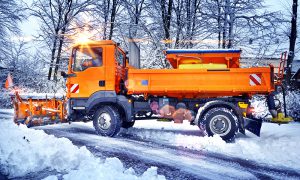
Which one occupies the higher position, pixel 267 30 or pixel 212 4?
pixel 212 4

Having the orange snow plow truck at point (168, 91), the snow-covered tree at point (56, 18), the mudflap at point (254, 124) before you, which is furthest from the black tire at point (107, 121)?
the snow-covered tree at point (56, 18)

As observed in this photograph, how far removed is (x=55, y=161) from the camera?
4.28 meters

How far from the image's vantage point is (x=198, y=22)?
53.2ft

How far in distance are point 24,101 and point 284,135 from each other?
7495mm

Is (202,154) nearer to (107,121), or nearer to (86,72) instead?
(107,121)

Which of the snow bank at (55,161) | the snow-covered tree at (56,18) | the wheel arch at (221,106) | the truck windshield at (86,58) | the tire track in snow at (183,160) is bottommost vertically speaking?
the tire track in snow at (183,160)

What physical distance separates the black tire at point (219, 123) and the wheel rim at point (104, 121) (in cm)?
246

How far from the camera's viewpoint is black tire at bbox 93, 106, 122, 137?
24.1ft

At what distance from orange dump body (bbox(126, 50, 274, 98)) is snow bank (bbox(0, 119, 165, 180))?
2.84 metres

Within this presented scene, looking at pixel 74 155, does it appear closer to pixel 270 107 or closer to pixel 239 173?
pixel 239 173

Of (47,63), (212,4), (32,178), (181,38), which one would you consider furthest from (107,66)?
(47,63)

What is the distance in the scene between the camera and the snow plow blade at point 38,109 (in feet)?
26.9

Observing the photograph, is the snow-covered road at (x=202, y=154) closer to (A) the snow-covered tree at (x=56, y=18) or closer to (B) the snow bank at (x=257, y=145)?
(B) the snow bank at (x=257, y=145)

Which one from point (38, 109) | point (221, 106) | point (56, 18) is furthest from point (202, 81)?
point (56, 18)
